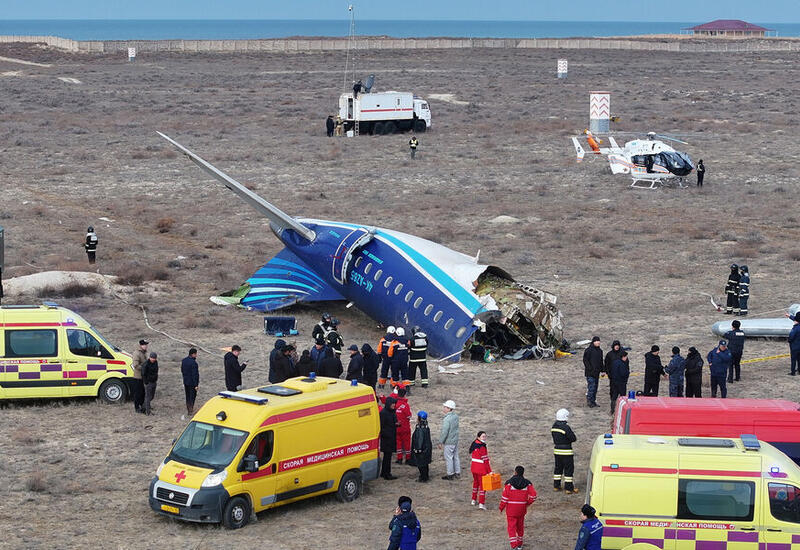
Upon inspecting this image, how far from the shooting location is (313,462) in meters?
17.8

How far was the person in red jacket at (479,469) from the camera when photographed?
1817 cm

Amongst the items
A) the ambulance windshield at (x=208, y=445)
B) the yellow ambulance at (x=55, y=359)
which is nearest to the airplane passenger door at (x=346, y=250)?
the yellow ambulance at (x=55, y=359)

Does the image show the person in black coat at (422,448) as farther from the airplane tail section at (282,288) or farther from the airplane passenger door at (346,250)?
the airplane tail section at (282,288)

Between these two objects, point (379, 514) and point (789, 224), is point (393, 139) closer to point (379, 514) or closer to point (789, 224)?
point (789, 224)

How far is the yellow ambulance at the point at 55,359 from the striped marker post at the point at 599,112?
4865 centimetres

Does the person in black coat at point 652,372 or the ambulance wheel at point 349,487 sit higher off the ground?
the person in black coat at point 652,372

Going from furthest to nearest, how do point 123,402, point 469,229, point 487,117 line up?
point 487,117, point 469,229, point 123,402

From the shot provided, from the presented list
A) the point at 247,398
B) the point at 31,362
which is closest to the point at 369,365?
the point at 247,398

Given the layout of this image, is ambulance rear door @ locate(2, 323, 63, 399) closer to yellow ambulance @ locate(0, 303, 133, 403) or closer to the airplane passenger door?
yellow ambulance @ locate(0, 303, 133, 403)

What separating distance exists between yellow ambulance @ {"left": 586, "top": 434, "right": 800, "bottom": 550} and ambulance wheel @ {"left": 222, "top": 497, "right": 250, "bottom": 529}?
507 centimetres

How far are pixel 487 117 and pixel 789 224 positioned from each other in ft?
116

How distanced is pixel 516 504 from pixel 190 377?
8.39 meters

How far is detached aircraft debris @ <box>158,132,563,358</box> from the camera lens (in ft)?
86.8

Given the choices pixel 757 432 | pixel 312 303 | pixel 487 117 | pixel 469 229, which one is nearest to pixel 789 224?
pixel 469 229
